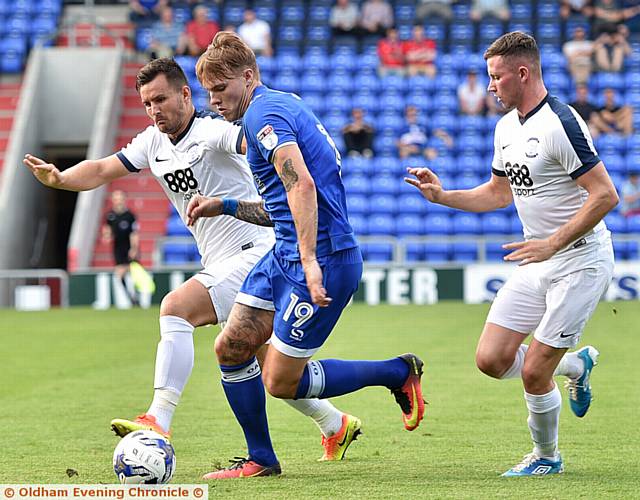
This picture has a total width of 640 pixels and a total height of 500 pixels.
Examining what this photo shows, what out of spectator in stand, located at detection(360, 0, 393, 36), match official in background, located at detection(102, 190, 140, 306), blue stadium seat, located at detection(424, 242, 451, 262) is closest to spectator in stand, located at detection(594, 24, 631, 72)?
spectator in stand, located at detection(360, 0, 393, 36)

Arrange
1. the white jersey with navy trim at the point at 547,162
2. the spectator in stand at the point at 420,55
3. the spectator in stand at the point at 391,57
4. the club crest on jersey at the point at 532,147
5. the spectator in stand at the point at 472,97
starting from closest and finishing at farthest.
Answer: the white jersey with navy trim at the point at 547,162 → the club crest on jersey at the point at 532,147 → the spectator in stand at the point at 472,97 → the spectator in stand at the point at 420,55 → the spectator in stand at the point at 391,57

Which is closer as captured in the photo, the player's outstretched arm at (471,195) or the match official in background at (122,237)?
the player's outstretched arm at (471,195)

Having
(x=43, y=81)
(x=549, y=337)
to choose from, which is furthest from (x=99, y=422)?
(x=43, y=81)

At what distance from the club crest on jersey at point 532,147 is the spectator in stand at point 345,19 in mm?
19664

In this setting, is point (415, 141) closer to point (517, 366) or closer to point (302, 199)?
point (517, 366)

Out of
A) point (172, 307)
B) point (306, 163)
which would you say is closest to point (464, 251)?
point (172, 307)

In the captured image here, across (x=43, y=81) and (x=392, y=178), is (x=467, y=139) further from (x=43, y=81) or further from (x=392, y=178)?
(x=43, y=81)

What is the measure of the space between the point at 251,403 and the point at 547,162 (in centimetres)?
195

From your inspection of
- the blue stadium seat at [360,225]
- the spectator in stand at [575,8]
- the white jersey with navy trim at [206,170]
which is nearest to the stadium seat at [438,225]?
the blue stadium seat at [360,225]

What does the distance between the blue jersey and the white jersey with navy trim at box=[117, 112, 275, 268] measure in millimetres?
821

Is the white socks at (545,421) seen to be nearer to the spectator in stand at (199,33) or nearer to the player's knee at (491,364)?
the player's knee at (491,364)

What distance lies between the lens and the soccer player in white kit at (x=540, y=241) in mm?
6074

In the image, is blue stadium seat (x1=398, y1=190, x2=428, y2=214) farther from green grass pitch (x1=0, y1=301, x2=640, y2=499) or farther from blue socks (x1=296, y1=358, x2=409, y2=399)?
blue socks (x1=296, y1=358, x2=409, y2=399)

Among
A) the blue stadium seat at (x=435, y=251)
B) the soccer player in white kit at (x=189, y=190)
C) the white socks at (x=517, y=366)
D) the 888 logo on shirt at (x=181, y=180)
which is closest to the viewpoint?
the white socks at (x=517, y=366)
